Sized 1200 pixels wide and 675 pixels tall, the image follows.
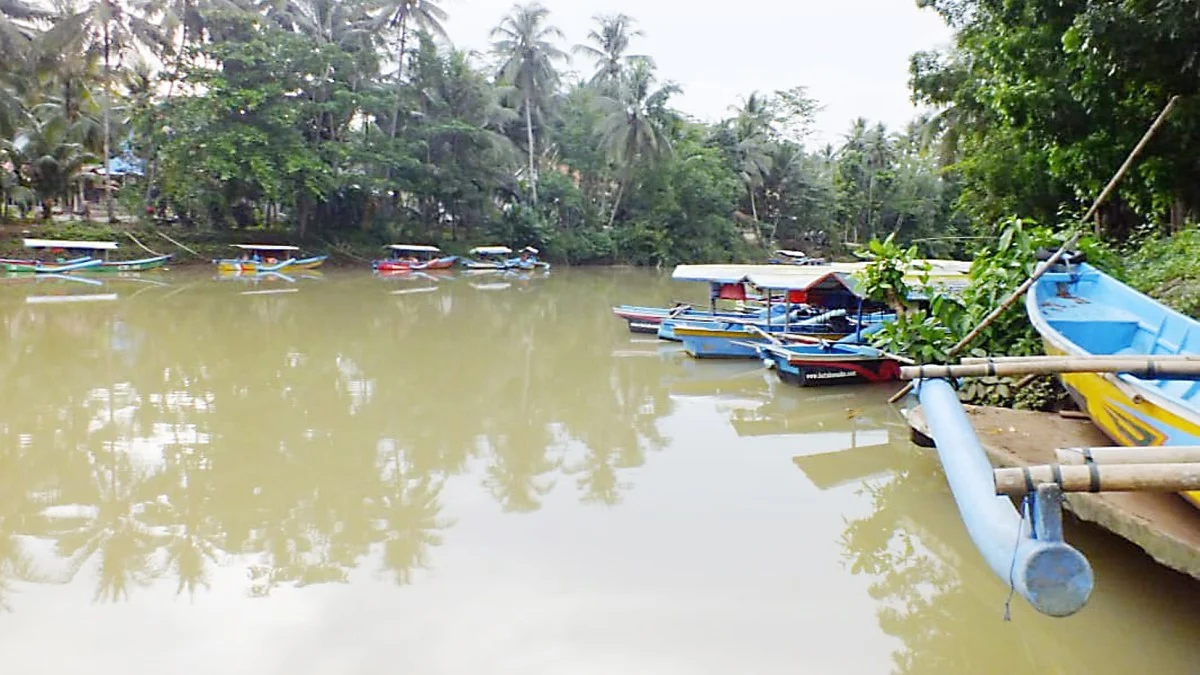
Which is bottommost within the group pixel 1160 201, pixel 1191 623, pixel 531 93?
pixel 1191 623

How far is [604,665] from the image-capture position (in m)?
2.96

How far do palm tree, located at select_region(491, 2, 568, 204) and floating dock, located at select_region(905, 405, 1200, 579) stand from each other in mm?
24526

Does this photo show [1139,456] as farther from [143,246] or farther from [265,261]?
[143,246]

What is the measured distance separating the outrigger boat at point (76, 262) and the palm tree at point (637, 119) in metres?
14.3

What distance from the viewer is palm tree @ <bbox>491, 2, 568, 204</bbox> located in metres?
26.3

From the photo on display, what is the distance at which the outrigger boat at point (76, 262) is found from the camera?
17.5 m

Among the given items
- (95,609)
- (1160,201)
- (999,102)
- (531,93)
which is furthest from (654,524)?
(531,93)

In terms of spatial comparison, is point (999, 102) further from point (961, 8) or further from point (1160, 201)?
point (961, 8)

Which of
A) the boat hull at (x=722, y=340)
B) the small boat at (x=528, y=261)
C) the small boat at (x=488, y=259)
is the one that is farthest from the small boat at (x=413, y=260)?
the boat hull at (x=722, y=340)

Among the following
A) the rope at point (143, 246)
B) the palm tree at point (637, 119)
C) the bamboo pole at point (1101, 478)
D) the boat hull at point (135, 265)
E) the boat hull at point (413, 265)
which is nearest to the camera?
the bamboo pole at point (1101, 478)

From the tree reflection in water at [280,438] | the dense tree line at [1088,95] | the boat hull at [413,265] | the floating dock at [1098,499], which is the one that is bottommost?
the tree reflection in water at [280,438]

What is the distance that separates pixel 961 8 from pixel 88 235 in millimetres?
21063

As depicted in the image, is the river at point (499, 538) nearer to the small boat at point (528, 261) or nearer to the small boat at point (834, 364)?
the small boat at point (834, 364)

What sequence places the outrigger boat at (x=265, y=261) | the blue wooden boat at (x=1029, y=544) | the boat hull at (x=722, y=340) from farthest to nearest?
the outrigger boat at (x=265, y=261)
the boat hull at (x=722, y=340)
the blue wooden boat at (x=1029, y=544)
